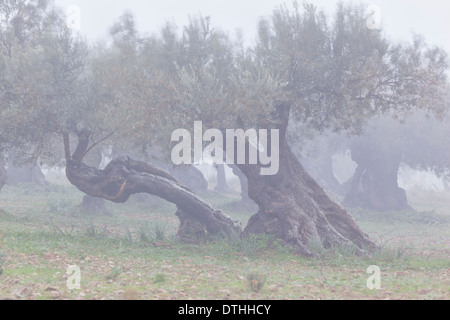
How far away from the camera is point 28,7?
75.5 feet

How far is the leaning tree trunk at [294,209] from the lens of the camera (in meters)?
18.2

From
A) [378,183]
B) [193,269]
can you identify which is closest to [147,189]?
[193,269]

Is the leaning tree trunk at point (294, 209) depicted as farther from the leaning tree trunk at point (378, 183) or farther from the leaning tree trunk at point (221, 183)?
the leaning tree trunk at point (221, 183)

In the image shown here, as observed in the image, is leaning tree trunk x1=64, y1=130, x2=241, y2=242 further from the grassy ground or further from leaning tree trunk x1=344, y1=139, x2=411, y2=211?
leaning tree trunk x1=344, y1=139, x2=411, y2=211

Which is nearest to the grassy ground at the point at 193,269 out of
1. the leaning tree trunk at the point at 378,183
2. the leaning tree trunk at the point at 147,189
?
the leaning tree trunk at the point at 147,189

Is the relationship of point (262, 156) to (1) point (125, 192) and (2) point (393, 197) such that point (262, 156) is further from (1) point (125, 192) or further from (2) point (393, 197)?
(2) point (393, 197)

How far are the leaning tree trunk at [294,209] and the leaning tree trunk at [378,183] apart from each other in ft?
68.0

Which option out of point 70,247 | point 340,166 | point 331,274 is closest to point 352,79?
point 331,274

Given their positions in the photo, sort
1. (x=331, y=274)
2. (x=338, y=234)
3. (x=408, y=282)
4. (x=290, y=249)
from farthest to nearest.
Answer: (x=338, y=234) → (x=290, y=249) → (x=331, y=274) → (x=408, y=282)

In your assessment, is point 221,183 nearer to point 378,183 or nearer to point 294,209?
point 378,183

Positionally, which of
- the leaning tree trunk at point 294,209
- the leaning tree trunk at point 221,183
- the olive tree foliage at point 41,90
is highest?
the olive tree foliage at point 41,90

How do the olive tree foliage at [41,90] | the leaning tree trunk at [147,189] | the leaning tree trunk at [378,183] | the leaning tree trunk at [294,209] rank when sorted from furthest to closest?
the leaning tree trunk at [378,183], the leaning tree trunk at [147,189], the leaning tree trunk at [294,209], the olive tree foliage at [41,90]

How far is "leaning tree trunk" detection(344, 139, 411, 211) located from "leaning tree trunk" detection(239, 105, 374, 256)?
20733 millimetres
